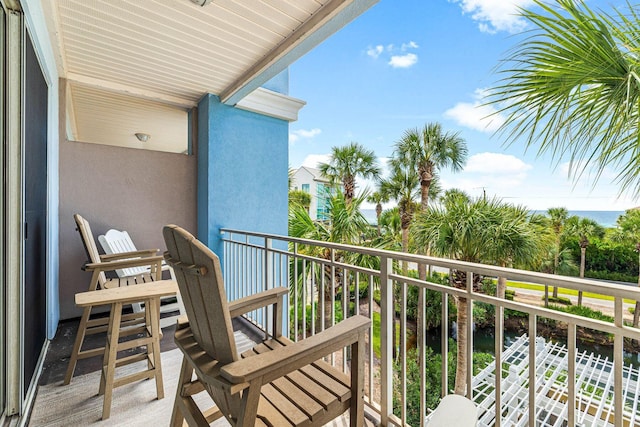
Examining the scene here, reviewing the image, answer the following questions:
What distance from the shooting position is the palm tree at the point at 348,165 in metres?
12.4

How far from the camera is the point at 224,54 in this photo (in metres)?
2.74

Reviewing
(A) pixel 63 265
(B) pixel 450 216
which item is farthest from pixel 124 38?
(B) pixel 450 216

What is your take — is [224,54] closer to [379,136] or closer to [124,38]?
[124,38]

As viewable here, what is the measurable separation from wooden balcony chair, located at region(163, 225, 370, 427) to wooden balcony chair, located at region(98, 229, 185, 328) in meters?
1.79

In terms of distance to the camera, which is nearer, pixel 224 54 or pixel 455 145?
pixel 224 54

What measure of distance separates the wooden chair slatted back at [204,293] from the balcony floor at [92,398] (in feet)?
3.33

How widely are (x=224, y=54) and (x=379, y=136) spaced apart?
38.4 meters

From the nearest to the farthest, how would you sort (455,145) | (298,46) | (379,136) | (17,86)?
(17,86)
(298,46)
(455,145)
(379,136)

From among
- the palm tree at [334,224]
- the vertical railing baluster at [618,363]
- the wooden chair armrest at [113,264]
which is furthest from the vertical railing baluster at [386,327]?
the palm tree at [334,224]

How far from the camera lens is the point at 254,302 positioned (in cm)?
150

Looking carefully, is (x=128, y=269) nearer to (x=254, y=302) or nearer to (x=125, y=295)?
(x=125, y=295)

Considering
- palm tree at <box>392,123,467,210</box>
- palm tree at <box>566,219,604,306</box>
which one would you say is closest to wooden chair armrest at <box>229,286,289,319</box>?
palm tree at <box>392,123,467,210</box>

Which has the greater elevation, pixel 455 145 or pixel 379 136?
pixel 379 136

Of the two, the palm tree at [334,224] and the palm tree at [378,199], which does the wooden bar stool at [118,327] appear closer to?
the palm tree at [334,224]
